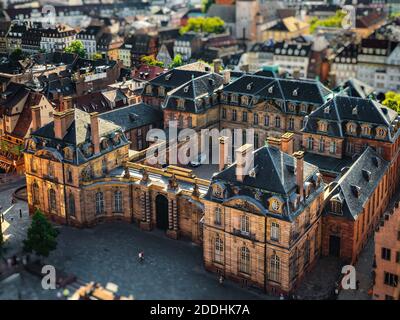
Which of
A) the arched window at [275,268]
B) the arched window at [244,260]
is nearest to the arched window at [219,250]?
the arched window at [244,260]

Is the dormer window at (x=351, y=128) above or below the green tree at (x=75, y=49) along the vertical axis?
below

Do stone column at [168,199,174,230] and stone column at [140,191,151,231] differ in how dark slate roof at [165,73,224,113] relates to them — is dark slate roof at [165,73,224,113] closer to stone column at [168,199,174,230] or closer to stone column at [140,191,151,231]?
stone column at [140,191,151,231]

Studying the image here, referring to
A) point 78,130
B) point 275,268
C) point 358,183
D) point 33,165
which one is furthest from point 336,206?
point 33,165

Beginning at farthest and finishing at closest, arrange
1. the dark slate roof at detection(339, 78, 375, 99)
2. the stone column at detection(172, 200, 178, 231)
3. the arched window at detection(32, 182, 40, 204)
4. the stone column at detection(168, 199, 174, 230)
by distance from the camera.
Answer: the dark slate roof at detection(339, 78, 375, 99), the arched window at detection(32, 182, 40, 204), the stone column at detection(168, 199, 174, 230), the stone column at detection(172, 200, 178, 231)

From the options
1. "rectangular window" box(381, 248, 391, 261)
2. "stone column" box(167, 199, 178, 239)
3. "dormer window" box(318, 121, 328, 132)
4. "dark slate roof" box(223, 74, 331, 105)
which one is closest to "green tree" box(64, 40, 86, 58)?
"dark slate roof" box(223, 74, 331, 105)

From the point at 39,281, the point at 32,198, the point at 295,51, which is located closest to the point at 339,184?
the point at 39,281

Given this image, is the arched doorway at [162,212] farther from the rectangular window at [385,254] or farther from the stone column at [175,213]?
the rectangular window at [385,254]
